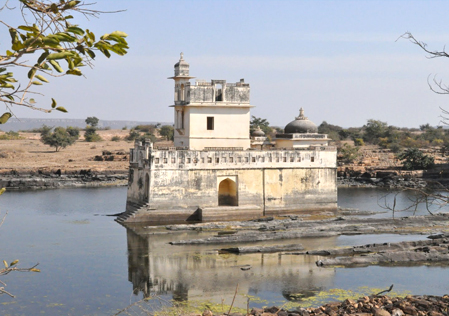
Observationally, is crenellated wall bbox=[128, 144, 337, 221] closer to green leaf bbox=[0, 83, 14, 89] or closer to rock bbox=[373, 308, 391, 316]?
rock bbox=[373, 308, 391, 316]

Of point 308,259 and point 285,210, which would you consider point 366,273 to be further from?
point 285,210

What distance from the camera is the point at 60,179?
4012 centimetres

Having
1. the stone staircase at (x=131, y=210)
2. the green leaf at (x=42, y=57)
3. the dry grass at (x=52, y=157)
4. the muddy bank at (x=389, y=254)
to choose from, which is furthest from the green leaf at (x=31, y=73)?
the dry grass at (x=52, y=157)

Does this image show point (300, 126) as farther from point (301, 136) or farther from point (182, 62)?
point (182, 62)

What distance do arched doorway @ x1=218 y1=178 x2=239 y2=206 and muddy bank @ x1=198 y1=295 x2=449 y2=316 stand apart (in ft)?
44.0

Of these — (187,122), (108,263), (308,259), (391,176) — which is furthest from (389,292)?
(391,176)

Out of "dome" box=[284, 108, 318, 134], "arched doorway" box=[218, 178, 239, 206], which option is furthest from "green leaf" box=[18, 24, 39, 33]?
"dome" box=[284, 108, 318, 134]

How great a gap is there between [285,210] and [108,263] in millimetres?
10109

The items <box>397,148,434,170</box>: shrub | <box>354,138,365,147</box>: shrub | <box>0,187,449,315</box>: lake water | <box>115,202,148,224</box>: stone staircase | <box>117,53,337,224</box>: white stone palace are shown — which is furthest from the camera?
<box>354,138,365,147</box>: shrub

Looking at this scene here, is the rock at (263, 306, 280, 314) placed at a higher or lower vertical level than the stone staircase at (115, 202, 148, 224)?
lower

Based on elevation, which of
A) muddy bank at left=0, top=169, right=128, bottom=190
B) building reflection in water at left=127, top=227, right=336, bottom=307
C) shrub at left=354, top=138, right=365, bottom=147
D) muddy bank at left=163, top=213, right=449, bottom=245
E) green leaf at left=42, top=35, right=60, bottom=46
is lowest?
building reflection in water at left=127, top=227, right=336, bottom=307

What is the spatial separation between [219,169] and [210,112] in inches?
107

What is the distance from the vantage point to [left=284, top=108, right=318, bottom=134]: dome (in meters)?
29.2

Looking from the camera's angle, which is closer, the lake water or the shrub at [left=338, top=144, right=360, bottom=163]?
the lake water
